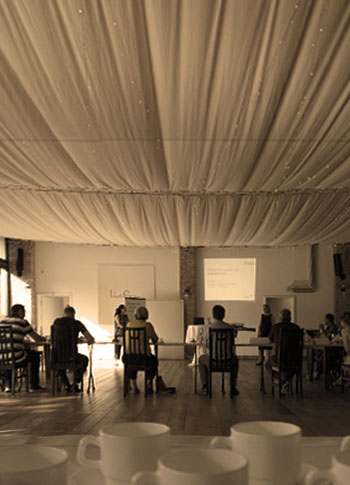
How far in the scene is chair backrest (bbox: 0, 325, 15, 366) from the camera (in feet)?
28.5

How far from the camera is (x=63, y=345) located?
8.68m

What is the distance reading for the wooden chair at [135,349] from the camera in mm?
8461

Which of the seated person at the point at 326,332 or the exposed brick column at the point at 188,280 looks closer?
the seated person at the point at 326,332

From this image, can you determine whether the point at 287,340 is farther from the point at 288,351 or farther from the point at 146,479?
the point at 146,479

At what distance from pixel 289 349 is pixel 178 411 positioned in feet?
6.87

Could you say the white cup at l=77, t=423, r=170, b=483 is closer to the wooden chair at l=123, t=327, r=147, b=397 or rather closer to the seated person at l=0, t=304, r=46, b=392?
the wooden chair at l=123, t=327, r=147, b=397

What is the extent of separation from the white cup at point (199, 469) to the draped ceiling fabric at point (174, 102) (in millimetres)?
3081

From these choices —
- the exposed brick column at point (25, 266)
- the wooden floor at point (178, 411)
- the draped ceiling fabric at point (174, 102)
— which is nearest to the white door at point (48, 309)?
the exposed brick column at point (25, 266)

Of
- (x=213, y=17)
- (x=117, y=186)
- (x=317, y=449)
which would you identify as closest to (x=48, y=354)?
(x=117, y=186)

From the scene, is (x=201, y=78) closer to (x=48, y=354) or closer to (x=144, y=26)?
(x=144, y=26)

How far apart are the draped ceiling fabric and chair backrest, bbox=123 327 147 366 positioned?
6.70 feet

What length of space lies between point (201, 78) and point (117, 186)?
376cm

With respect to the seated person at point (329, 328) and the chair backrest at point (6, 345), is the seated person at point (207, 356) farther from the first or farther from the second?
the seated person at point (329, 328)

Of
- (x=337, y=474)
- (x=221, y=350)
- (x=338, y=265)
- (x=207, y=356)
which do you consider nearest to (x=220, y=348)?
(x=221, y=350)
